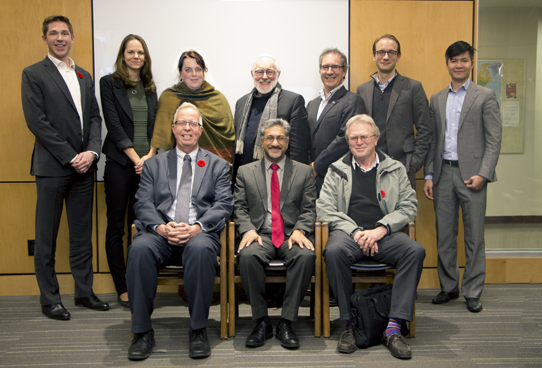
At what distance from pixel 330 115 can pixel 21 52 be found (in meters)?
2.66

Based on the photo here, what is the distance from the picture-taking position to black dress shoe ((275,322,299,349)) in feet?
8.38

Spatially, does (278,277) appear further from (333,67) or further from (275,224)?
(333,67)

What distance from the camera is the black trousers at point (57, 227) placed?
10.5 feet

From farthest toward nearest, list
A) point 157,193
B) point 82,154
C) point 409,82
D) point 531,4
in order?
point 531,4 < point 409,82 < point 82,154 < point 157,193

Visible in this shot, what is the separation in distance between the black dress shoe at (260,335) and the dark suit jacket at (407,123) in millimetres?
1652

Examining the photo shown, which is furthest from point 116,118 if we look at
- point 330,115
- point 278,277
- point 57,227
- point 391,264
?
point 391,264

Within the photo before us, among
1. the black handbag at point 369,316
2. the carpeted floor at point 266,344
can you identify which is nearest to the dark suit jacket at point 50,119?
the carpeted floor at point 266,344

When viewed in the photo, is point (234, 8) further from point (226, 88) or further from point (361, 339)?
point (361, 339)

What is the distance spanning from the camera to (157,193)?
2826 mm

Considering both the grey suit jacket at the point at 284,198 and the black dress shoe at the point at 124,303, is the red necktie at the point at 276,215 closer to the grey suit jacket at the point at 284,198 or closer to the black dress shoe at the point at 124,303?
the grey suit jacket at the point at 284,198

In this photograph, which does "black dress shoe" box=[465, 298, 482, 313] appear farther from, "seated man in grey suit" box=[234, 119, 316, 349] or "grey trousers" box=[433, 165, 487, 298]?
"seated man in grey suit" box=[234, 119, 316, 349]

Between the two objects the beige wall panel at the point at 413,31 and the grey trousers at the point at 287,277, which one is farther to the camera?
the beige wall panel at the point at 413,31

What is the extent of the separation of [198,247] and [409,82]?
2174 mm

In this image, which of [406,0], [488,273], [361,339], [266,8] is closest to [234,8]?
[266,8]
